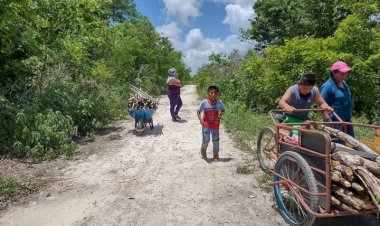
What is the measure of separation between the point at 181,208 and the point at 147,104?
5164 mm

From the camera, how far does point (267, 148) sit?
5953mm

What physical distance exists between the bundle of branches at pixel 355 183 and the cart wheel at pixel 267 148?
1934 mm

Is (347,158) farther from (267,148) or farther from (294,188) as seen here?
(267,148)

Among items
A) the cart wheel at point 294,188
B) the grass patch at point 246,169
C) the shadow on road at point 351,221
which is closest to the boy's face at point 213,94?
the grass patch at point 246,169

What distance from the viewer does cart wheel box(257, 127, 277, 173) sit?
5.77 metres

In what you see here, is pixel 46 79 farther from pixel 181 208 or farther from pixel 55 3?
pixel 181 208

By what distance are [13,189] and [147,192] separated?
220 cm

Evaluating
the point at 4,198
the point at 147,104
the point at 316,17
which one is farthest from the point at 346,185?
the point at 316,17

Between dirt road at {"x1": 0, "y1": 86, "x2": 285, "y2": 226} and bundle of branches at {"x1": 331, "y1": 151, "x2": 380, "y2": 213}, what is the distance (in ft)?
3.90

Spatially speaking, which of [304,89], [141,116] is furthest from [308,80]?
[141,116]

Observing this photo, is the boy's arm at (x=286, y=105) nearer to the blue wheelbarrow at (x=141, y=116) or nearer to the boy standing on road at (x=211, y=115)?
the boy standing on road at (x=211, y=115)

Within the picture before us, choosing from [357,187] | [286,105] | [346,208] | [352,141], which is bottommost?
[346,208]

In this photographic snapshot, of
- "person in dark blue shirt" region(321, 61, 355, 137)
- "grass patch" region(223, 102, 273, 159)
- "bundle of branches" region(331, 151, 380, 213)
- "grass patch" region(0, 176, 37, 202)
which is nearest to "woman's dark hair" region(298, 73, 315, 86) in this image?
"person in dark blue shirt" region(321, 61, 355, 137)

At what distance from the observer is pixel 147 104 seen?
9.87 metres
